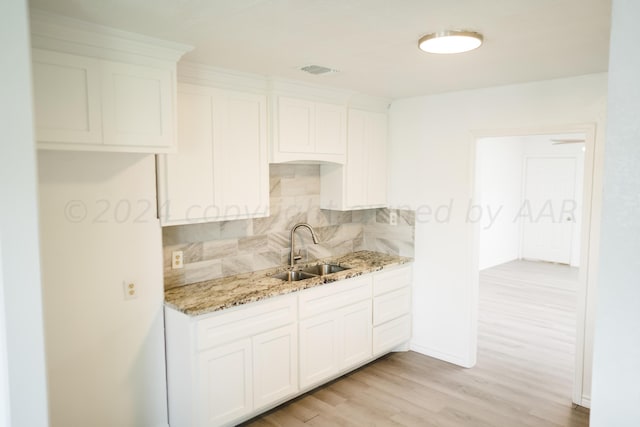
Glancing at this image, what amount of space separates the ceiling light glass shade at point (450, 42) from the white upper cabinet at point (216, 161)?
1346 mm

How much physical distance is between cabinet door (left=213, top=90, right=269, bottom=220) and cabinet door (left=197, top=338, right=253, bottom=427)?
36.4 inches

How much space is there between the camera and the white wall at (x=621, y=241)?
1224 mm

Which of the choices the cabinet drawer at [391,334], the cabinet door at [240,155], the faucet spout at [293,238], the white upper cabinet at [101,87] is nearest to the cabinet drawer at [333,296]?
the cabinet drawer at [391,334]

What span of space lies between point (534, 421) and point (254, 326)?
81.5 inches

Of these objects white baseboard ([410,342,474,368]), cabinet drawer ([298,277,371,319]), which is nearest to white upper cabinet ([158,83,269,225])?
cabinet drawer ([298,277,371,319])

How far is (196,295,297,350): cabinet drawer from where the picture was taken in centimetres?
266

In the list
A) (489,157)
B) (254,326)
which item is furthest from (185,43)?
(489,157)

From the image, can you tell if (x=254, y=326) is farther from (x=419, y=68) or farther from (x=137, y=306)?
(x=419, y=68)

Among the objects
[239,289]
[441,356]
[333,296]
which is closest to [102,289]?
[239,289]

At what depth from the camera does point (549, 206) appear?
8500mm

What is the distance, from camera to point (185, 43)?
8.02 feet

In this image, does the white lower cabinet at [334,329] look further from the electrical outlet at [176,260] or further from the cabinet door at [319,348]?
the electrical outlet at [176,260]

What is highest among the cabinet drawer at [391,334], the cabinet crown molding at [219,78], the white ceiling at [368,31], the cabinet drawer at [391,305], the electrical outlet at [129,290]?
the white ceiling at [368,31]

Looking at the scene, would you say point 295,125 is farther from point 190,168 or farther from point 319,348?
point 319,348
